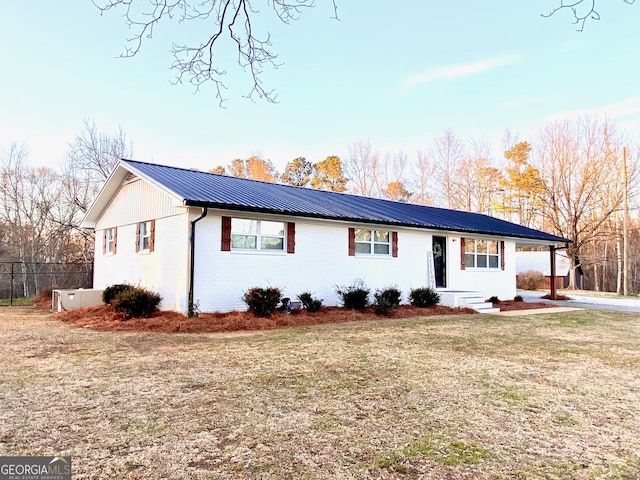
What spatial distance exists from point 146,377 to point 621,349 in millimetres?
7603

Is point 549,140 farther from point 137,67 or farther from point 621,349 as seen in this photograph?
point 137,67

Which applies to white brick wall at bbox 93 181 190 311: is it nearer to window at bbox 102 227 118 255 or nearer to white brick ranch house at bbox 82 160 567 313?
white brick ranch house at bbox 82 160 567 313

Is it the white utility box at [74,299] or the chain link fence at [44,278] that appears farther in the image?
the chain link fence at [44,278]

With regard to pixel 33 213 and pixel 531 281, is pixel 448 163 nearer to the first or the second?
pixel 531 281

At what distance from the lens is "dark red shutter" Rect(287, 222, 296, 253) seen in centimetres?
1180

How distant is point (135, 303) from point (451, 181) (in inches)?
1079

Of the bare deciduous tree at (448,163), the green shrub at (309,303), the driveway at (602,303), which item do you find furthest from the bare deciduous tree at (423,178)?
the green shrub at (309,303)

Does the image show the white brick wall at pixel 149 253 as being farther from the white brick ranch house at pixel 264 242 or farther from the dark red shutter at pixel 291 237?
the dark red shutter at pixel 291 237

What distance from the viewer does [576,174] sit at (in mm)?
27156

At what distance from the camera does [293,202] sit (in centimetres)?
1278

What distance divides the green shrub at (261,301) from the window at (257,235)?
1.41 metres

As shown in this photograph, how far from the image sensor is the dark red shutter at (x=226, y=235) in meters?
10.7

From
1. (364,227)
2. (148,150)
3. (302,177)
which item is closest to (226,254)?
(364,227)

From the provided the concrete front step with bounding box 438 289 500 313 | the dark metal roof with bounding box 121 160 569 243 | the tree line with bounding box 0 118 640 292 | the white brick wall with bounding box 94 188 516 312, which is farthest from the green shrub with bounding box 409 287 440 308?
the tree line with bounding box 0 118 640 292
